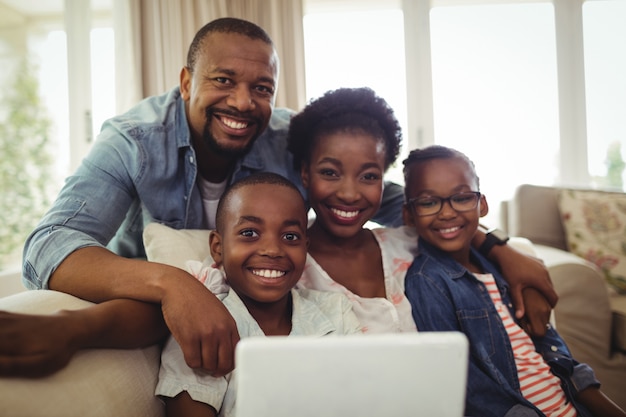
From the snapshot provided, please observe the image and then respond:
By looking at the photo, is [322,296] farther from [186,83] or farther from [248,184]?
[186,83]

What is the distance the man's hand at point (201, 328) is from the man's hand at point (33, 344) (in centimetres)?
18

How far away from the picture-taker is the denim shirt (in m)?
1.05

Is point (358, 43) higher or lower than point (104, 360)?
higher

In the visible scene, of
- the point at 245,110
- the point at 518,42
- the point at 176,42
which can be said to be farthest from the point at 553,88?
the point at 245,110

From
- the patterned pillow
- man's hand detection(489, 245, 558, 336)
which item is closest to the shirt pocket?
man's hand detection(489, 245, 558, 336)

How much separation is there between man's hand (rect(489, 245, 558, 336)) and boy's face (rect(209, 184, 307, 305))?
0.64 meters

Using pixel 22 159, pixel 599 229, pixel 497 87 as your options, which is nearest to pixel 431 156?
pixel 599 229

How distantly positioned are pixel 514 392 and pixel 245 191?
2.60 ft

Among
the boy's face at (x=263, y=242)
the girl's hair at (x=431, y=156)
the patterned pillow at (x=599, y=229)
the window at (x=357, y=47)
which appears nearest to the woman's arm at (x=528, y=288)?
the girl's hair at (x=431, y=156)

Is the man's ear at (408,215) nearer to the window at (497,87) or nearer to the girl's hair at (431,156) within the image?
the girl's hair at (431,156)

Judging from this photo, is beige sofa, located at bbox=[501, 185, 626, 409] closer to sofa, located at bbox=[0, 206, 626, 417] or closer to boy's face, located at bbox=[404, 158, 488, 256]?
boy's face, located at bbox=[404, 158, 488, 256]

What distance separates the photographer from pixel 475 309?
1.17 m

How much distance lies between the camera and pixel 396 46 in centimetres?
363

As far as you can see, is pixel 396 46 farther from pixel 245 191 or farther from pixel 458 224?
pixel 245 191
